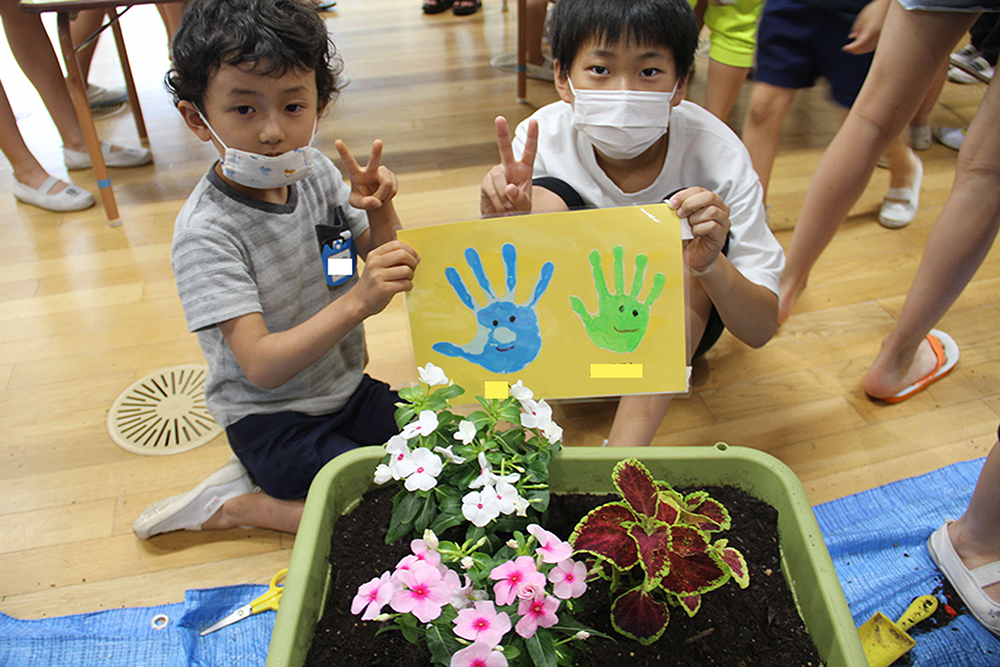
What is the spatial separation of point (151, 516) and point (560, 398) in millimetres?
800

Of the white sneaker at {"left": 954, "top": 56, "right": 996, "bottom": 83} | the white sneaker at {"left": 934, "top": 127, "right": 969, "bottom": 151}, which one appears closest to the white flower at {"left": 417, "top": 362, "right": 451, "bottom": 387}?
the white sneaker at {"left": 934, "top": 127, "right": 969, "bottom": 151}

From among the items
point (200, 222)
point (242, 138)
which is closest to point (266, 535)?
point (200, 222)

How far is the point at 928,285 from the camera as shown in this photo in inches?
52.0

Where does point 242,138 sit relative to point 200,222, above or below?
above

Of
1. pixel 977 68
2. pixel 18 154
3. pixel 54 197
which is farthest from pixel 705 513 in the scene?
pixel 977 68

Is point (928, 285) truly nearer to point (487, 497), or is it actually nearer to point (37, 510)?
Answer: point (487, 497)

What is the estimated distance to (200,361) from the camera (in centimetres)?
162

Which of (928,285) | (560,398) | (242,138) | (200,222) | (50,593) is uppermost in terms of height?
(242,138)

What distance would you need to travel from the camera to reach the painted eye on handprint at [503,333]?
0.88 meters

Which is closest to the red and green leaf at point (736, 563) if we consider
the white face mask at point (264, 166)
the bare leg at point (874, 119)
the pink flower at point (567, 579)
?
the pink flower at point (567, 579)

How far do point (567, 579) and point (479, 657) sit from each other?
11 cm

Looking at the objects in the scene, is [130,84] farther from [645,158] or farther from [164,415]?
[645,158]

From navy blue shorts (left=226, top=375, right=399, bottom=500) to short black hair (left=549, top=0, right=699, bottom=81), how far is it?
652 mm

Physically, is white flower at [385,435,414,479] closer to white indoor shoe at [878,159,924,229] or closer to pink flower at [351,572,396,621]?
pink flower at [351,572,396,621]
